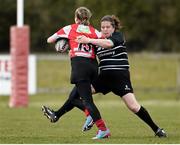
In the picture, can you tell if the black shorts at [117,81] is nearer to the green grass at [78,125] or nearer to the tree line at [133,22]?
the green grass at [78,125]

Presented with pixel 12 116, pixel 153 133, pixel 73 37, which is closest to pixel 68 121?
pixel 12 116

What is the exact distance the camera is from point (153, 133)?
12.8m

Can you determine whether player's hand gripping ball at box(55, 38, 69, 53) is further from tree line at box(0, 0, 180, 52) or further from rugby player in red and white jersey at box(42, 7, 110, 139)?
tree line at box(0, 0, 180, 52)

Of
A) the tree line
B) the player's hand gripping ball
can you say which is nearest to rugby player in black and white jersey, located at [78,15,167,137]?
the player's hand gripping ball

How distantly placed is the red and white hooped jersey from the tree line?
34615mm

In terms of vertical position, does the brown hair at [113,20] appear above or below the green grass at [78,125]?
above

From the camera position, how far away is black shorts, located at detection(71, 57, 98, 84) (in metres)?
11.7

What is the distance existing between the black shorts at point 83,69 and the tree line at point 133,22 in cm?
3473

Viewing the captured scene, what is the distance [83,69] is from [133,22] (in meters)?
35.5

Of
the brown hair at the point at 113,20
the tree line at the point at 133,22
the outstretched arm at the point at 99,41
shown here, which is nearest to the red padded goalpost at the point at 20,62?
the brown hair at the point at 113,20

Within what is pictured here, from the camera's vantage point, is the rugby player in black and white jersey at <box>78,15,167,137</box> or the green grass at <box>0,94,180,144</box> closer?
the green grass at <box>0,94,180,144</box>

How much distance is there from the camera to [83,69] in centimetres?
1168

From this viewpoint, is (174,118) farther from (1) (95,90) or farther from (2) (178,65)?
(2) (178,65)

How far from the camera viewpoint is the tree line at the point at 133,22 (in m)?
47.9
